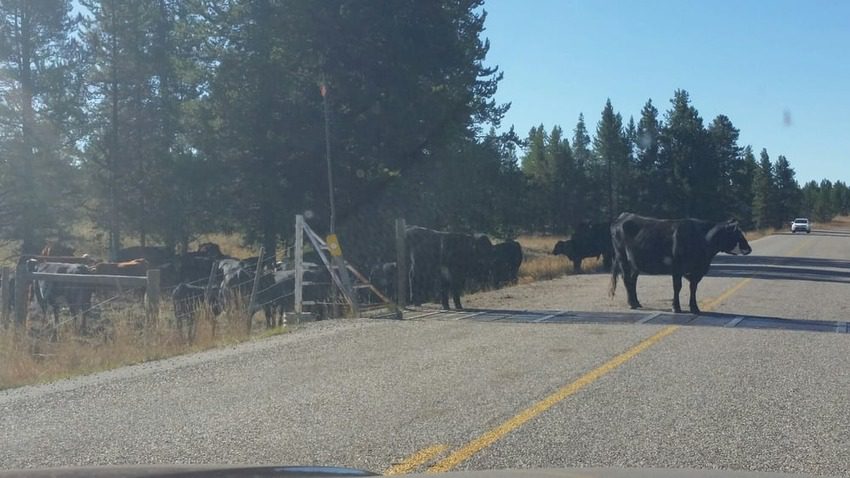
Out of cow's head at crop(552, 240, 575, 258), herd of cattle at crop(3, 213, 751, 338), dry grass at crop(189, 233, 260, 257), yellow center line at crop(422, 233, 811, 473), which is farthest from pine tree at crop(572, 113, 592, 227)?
yellow center line at crop(422, 233, 811, 473)

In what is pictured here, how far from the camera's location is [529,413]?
8.00 m

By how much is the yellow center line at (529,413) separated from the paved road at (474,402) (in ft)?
0.09

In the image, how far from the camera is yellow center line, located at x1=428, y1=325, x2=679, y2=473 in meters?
6.53

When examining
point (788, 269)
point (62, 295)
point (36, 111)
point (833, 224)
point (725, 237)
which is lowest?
point (788, 269)

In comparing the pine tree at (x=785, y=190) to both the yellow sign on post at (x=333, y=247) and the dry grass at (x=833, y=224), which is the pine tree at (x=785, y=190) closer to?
the dry grass at (x=833, y=224)

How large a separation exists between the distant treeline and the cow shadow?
34.3 ft

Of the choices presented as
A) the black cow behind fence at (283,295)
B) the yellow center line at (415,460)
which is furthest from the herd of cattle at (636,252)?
the yellow center line at (415,460)

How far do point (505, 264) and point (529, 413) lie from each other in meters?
21.1

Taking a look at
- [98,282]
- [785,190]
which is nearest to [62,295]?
[98,282]

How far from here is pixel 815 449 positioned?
6711 mm

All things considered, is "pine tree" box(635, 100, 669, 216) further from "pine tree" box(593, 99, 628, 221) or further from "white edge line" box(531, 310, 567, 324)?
"white edge line" box(531, 310, 567, 324)

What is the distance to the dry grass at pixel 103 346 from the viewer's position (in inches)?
478

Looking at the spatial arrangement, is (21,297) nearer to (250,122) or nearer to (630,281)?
(630,281)

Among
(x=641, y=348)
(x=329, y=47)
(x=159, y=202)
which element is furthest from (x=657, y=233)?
(x=159, y=202)
